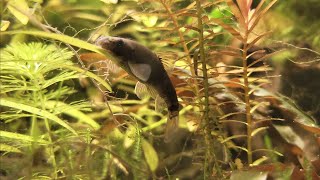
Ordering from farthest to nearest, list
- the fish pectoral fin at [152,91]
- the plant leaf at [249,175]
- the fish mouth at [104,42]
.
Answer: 1. the fish pectoral fin at [152,91]
2. the plant leaf at [249,175]
3. the fish mouth at [104,42]

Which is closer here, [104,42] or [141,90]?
[104,42]

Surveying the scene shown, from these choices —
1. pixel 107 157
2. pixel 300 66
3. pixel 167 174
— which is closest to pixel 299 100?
pixel 300 66

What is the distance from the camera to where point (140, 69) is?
6.54ft

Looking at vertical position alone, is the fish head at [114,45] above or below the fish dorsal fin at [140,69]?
above

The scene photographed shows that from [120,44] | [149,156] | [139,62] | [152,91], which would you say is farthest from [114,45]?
[149,156]

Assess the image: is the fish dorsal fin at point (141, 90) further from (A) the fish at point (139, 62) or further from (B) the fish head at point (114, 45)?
(B) the fish head at point (114, 45)

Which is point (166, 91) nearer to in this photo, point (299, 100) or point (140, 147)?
point (140, 147)

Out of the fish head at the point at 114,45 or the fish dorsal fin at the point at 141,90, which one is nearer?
the fish head at the point at 114,45

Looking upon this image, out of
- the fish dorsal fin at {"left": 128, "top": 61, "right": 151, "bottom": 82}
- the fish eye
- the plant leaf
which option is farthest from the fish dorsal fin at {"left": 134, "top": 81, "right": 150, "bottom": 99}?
the plant leaf

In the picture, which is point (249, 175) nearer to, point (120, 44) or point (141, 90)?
point (141, 90)

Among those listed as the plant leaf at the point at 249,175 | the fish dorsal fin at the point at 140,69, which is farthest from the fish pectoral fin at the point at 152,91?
the plant leaf at the point at 249,175

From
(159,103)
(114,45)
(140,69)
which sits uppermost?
(114,45)

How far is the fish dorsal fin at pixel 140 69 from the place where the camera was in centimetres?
198

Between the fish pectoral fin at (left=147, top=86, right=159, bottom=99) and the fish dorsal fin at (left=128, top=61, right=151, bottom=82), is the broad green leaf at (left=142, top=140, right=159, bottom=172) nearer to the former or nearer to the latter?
the fish pectoral fin at (left=147, top=86, right=159, bottom=99)
